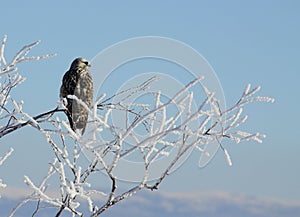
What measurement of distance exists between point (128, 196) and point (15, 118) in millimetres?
825

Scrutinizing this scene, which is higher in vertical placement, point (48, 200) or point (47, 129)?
point (47, 129)

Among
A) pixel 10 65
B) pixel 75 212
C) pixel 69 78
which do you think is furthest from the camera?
pixel 69 78

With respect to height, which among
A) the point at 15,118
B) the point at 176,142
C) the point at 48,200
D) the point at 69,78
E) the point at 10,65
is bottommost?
the point at 48,200

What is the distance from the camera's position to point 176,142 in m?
2.45

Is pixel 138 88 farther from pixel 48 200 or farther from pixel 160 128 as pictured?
pixel 48 200

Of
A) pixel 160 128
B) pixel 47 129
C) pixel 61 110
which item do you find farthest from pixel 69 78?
pixel 160 128

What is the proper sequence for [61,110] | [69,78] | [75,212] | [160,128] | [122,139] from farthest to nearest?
[69,78] < [61,110] < [75,212] < [160,128] < [122,139]

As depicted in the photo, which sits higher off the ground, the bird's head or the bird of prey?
the bird's head

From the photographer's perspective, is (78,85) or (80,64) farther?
(80,64)

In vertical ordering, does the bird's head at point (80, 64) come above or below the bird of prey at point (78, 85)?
above

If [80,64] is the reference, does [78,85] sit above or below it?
below

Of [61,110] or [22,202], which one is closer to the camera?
[22,202]

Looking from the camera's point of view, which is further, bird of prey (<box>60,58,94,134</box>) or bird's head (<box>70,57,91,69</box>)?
bird's head (<box>70,57,91,69</box>)

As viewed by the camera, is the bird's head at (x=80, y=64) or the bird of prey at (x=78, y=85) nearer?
the bird of prey at (x=78, y=85)
